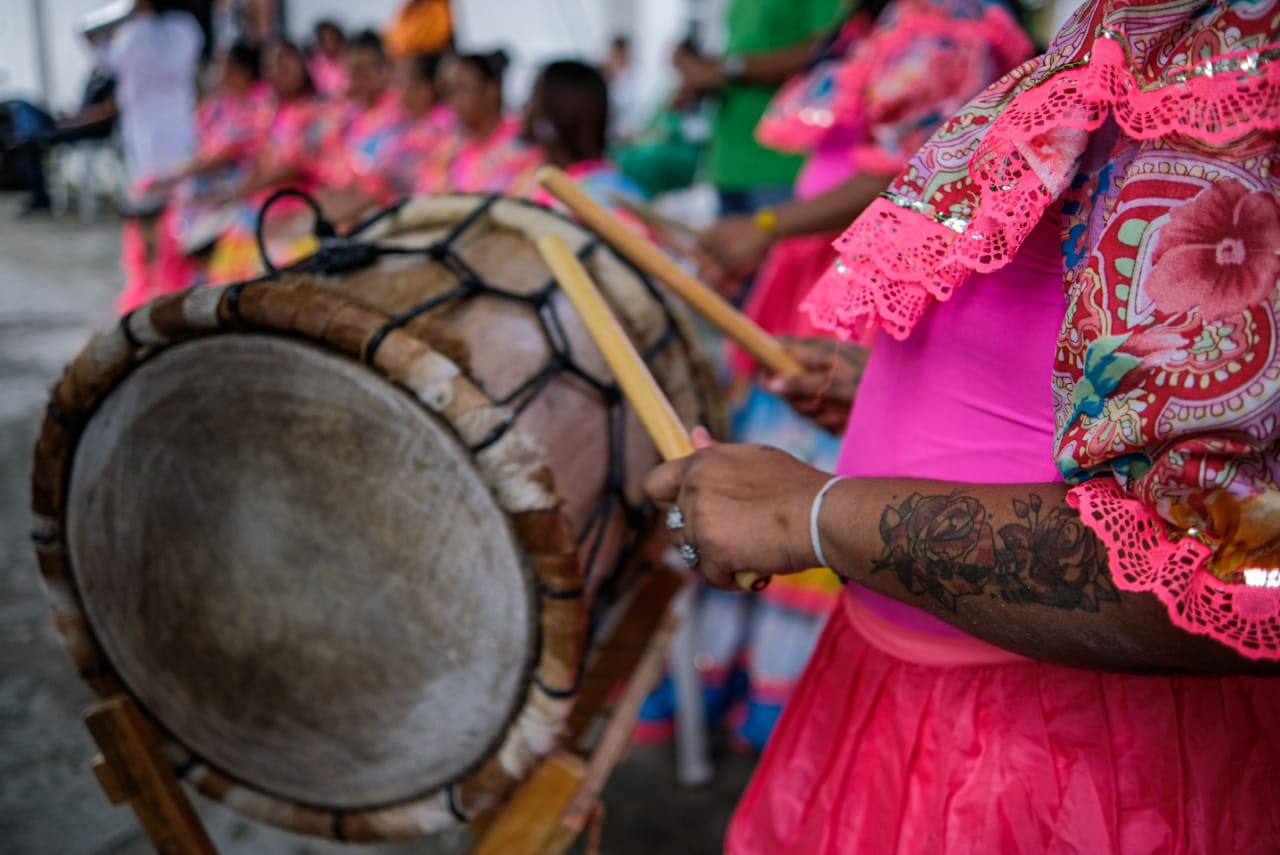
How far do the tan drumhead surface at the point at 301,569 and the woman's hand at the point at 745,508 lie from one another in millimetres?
230

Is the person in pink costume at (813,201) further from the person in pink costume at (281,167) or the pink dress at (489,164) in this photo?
the person in pink costume at (281,167)

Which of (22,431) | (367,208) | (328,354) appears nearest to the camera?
(328,354)

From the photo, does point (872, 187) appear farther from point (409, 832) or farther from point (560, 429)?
point (409, 832)

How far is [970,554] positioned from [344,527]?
2.05ft

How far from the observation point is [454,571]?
3.00ft

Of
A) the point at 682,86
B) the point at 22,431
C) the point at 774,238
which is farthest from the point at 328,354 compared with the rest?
the point at 22,431

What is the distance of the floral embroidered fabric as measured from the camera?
50cm

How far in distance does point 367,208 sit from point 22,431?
55.5 inches

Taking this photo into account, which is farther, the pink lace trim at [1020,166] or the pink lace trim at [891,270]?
the pink lace trim at [891,270]

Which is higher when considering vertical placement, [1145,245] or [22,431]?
[1145,245]

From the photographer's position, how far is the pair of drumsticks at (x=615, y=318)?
894mm

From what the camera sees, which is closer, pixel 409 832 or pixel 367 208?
pixel 409 832

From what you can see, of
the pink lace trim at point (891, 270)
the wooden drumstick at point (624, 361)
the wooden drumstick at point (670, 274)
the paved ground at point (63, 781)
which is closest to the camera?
the pink lace trim at point (891, 270)

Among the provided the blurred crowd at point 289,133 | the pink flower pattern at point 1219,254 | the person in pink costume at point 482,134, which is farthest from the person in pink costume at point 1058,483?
the person in pink costume at point 482,134
